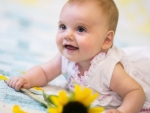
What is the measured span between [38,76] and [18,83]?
0.13m

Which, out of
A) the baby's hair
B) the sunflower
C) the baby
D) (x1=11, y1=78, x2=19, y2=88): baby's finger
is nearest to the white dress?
the baby

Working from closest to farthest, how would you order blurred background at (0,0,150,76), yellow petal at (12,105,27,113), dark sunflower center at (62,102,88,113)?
dark sunflower center at (62,102,88,113), yellow petal at (12,105,27,113), blurred background at (0,0,150,76)

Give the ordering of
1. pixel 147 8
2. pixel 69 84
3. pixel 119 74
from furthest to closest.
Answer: pixel 147 8 → pixel 69 84 → pixel 119 74

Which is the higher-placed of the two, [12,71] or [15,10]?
[15,10]

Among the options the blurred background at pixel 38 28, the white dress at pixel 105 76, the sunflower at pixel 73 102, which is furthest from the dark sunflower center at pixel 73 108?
the blurred background at pixel 38 28

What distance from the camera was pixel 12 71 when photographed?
1.21 metres

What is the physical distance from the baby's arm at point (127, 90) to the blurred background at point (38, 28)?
20.5 inches

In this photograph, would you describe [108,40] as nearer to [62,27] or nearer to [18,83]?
[62,27]

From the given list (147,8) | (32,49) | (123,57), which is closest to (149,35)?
(147,8)

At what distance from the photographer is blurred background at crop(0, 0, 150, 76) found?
59.6 inches

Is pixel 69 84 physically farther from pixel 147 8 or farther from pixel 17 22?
pixel 147 8

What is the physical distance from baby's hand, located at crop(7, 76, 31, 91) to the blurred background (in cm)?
31

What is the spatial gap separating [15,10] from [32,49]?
0.54 metres

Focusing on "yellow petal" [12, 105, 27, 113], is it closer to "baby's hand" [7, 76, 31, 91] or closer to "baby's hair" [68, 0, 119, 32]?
"baby's hand" [7, 76, 31, 91]
